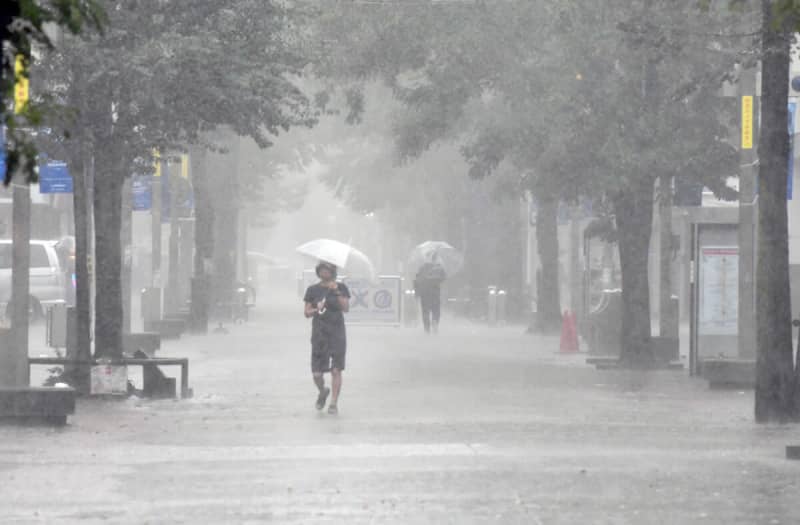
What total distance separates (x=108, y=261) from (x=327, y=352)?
4.03m

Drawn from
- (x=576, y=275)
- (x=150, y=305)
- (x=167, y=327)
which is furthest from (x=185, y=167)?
(x=576, y=275)

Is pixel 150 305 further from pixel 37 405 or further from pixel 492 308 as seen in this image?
pixel 37 405

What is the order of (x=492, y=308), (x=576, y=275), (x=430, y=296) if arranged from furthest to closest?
1. (x=492, y=308)
2. (x=576, y=275)
3. (x=430, y=296)

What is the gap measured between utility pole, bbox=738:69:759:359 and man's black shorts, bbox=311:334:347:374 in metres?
6.48

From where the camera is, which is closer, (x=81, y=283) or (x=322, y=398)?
(x=322, y=398)

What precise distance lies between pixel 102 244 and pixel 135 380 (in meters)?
2.88

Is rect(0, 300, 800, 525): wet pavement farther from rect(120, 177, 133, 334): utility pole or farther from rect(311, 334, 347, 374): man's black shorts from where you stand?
rect(120, 177, 133, 334): utility pole

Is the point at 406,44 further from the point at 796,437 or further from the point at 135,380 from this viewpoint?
the point at 796,437

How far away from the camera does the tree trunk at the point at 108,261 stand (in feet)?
73.2

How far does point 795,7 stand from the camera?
9297mm

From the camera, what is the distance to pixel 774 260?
17.7 metres

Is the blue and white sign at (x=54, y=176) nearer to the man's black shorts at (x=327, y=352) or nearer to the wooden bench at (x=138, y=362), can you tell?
the wooden bench at (x=138, y=362)

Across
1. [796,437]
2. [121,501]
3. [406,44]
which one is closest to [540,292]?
[406,44]

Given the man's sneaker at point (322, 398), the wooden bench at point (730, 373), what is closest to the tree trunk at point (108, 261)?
the man's sneaker at point (322, 398)
